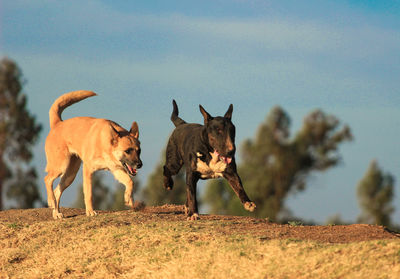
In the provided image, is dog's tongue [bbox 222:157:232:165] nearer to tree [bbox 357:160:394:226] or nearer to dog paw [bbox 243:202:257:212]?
dog paw [bbox 243:202:257:212]

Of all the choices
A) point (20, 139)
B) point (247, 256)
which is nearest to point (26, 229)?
point (247, 256)

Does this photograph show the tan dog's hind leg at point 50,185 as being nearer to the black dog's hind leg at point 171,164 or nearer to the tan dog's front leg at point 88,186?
the tan dog's front leg at point 88,186

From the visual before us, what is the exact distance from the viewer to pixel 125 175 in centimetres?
1270

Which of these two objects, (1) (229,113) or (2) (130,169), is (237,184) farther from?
(2) (130,169)

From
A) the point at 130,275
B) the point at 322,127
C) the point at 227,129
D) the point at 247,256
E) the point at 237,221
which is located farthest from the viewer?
the point at 322,127

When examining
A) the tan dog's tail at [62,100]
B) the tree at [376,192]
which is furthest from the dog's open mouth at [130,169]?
the tree at [376,192]

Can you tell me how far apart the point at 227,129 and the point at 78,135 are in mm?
4234

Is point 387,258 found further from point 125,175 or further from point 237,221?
point 125,175

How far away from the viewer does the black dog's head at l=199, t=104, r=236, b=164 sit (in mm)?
11062

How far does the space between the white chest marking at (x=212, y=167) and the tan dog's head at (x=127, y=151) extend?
Answer: 1458 mm

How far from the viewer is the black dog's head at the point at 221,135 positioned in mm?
11062

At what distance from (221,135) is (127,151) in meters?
2.46

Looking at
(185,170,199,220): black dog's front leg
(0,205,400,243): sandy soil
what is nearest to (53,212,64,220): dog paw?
(0,205,400,243): sandy soil

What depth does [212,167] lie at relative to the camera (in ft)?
38.5
